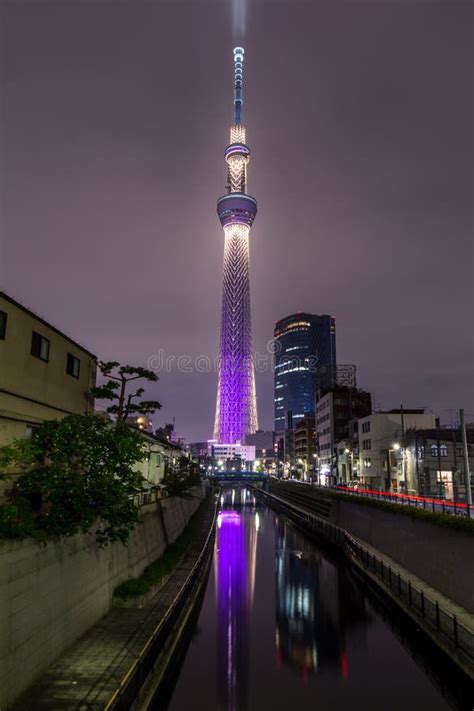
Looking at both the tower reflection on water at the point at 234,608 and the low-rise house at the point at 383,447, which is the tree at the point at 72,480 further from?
the low-rise house at the point at 383,447

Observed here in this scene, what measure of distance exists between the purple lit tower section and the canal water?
146388 millimetres

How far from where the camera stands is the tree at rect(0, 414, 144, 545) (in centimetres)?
1428

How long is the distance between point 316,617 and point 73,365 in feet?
64.5

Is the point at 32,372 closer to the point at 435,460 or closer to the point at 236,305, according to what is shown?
the point at 435,460

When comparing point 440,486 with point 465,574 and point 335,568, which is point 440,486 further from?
point 465,574

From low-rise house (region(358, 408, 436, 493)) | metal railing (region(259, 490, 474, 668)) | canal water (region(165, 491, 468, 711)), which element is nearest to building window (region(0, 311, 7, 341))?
canal water (region(165, 491, 468, 711))

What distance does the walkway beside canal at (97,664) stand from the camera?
1215cm

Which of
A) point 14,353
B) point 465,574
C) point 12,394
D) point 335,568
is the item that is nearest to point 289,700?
point 465,574

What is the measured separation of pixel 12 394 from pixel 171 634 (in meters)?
11.4

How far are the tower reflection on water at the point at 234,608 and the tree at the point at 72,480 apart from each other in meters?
7.85

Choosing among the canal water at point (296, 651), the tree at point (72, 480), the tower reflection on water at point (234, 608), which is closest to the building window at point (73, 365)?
the tree at point (72, 480)

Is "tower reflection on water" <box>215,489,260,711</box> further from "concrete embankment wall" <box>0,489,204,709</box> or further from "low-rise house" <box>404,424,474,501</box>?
"low-rise house" <box>404,424,474,501</box>

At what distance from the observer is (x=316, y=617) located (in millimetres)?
27500

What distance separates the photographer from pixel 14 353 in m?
19.3
